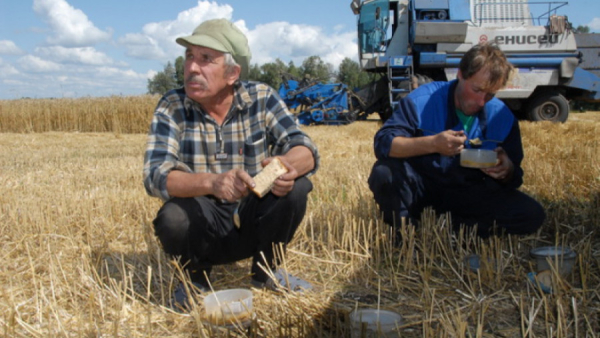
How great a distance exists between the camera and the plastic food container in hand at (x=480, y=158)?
3250 millimetres

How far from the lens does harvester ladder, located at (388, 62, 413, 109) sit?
520 inches

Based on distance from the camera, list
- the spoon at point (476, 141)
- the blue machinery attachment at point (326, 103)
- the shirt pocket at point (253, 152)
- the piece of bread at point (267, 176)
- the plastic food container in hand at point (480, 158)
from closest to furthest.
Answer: the piece of bread at point (267, 176) < the shirt pocket at point (253, 152) < the plastic food container in hand at point (480, 158) < the spoon at point (476, 141) < the blue machinery attachment at point (326, 103)

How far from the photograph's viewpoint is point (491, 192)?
12.0 ft

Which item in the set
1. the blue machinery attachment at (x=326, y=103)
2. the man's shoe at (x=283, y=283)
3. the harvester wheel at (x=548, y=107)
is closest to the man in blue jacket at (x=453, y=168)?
the man's shoe at (x=283, y=283)

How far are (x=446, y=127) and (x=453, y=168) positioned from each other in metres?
0.28

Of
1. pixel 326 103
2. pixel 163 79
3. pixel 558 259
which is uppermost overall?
pixel 163 79

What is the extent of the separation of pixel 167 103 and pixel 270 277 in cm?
113

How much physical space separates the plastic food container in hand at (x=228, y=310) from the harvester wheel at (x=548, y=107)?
13.2 metres

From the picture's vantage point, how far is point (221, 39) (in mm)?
2898

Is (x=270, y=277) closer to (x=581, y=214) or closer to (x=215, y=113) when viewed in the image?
(x=215, y=113)

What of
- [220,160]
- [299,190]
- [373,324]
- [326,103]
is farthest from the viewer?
[326,103]

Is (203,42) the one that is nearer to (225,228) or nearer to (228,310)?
(225,228)

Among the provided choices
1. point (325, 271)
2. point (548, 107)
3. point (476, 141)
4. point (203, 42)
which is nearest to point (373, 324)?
point (325, 271)

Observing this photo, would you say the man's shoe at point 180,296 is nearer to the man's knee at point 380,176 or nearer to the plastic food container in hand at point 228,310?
the plastic food container in hand at point 228,310
